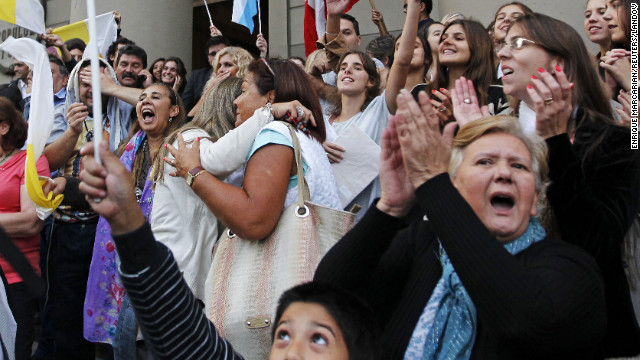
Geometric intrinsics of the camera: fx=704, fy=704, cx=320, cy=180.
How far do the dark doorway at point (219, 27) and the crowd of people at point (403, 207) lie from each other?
947 cm

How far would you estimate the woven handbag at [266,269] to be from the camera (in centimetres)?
264

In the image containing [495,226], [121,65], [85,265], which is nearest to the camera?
[495,226]

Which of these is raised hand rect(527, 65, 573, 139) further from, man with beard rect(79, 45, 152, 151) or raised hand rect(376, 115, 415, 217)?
man with beard rect(79, 45, 152, 151)

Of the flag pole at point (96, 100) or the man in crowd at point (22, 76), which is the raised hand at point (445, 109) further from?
the man in crowd at point (22, 76)

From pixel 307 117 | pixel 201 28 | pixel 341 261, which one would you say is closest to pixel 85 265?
pixel 307 117

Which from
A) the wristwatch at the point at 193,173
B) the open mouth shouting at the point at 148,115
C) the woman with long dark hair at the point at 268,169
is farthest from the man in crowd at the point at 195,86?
the wristwatch at the point at 193,173

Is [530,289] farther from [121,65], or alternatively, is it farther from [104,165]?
[121,65]

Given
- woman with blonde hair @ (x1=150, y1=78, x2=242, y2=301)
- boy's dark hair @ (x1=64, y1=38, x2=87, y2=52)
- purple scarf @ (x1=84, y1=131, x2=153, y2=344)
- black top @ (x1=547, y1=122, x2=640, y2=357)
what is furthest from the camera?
boy's dark hair @ (x1=64, y1=38, x2=87, y2=52)

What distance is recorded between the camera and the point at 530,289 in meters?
1.77

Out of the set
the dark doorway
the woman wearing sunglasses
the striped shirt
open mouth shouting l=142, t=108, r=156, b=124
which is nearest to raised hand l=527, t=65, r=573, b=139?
the woman wearing sunglasses

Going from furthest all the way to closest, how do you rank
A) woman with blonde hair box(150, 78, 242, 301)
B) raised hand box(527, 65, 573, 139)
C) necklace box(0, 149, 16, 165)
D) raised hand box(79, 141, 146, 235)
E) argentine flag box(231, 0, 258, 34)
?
argentine flag box(231, 0, 258, 34), necklace box(0, 149, 16, 165), woman with blonde hair box(150, 78, 242, 301), raised hand box(527, 65, 573, 139), raised hand box(79, 141, 146, 235)

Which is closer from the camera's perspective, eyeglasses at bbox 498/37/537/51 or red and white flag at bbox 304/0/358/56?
eyeglasses at bbox 498/37/537/51

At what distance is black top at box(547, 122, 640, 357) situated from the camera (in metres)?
2.17

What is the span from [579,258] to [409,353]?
1.73 feet
